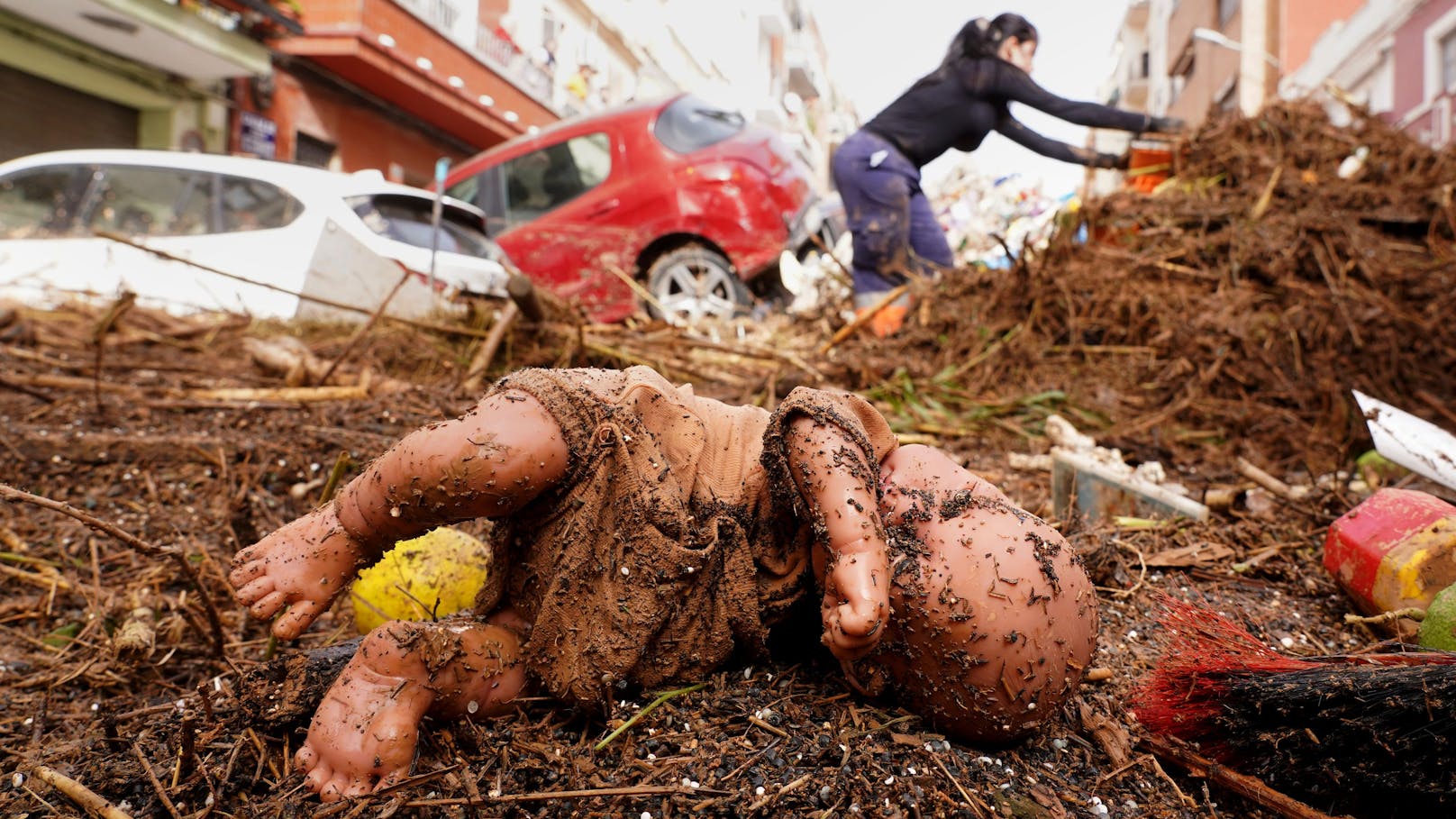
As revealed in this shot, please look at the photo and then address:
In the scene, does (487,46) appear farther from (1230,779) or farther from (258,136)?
(1230,779)

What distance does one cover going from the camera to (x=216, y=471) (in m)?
3.16

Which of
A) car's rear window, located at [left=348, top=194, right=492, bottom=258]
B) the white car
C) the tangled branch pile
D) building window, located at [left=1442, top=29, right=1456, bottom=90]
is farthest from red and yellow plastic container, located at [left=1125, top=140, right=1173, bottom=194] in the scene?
building window, located at [left=1442, top=29, right=1456, bottom=90]

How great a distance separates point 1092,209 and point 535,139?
5.19 metres

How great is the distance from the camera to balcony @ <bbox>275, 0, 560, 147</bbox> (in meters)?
13.3

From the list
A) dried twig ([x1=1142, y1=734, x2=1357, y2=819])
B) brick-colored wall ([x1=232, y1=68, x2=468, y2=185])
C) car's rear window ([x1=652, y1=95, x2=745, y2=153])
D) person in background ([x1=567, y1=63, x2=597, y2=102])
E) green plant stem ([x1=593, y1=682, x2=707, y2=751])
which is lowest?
dried twig ([x1=1142, y1=734, x2=1357, y2=819])

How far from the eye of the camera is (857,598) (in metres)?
1.35

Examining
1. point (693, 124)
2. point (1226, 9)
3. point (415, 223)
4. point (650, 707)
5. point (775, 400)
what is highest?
point (1226, 9)

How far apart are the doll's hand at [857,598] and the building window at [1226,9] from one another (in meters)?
25.4

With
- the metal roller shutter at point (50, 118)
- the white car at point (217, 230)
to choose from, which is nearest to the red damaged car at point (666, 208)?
the white car at point (217, 230)

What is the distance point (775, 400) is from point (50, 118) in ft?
37.7

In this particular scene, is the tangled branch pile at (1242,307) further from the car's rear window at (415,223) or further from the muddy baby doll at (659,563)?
the car's rear window at (415,223)

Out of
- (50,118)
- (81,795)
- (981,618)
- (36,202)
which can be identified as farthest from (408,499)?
(50,118)

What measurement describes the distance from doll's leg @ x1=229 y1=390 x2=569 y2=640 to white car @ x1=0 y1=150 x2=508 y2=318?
4740 mm

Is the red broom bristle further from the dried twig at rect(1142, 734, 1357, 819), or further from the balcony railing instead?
the balcony railing
